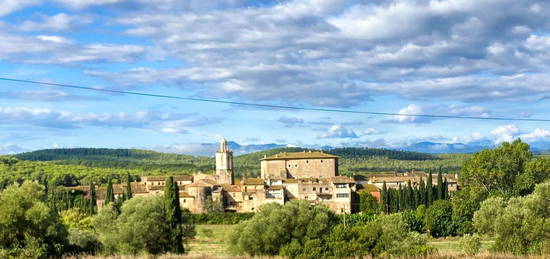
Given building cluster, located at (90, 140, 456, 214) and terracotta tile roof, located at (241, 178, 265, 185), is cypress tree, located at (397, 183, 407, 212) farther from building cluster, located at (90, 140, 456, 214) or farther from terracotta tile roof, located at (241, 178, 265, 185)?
terracotta tile roof, located at (241, 178, 265, 185)

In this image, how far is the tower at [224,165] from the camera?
88.6 metres

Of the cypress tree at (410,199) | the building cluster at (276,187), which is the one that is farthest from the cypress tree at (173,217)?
the cypress tree at (410,199)

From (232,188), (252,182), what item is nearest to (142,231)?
(232,188)

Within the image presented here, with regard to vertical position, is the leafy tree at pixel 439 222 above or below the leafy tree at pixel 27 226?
below

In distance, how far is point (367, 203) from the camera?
73.8 m

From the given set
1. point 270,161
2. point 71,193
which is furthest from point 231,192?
point 71,193

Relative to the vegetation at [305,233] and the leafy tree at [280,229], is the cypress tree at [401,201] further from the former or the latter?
the leafy tree at [280,229]

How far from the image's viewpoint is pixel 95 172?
423ft

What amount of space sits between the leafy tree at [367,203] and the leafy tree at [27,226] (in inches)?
1790

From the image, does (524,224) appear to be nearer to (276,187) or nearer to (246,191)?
(276,187)

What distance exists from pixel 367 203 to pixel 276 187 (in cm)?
1164

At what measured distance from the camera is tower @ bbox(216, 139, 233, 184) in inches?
3489

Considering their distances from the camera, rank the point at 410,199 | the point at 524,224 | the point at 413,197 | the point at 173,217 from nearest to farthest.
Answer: the point at 524,224
the point at 173,217
the point at 410,199
the point at 413,197

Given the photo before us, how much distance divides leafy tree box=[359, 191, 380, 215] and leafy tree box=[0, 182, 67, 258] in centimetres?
4546
